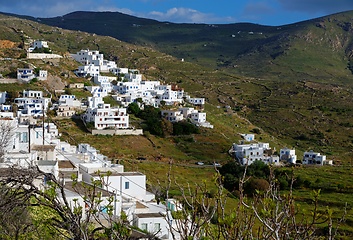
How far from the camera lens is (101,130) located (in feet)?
149

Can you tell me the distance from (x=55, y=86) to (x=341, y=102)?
134 feet

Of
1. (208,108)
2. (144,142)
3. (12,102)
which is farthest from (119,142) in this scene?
(208,108)

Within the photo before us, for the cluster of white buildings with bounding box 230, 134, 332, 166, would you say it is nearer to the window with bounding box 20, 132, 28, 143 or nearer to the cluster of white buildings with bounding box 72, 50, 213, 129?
the cluster of white buildings with bounding box 72, 50, 213, 129

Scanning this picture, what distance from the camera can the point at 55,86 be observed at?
54438 mm

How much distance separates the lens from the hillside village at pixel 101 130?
17.7m

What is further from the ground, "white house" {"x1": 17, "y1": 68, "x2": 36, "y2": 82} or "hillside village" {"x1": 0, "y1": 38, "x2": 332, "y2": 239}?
"white house" {"x1": 17, "y1": 68, "x2": 36, "y2": 82}

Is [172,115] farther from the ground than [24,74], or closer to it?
closer to it

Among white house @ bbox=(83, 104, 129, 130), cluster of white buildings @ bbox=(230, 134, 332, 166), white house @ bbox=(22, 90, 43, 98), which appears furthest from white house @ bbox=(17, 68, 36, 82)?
cluster of white buildings @ bbox=(230, 134, 332, 166)

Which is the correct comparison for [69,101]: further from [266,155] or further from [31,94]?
[266,155]

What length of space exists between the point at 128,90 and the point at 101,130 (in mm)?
12589

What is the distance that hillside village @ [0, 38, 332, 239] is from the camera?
17656 millimetres

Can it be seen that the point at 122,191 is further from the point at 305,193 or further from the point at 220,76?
the point at 220,76

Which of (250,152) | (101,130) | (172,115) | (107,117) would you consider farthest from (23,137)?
(172,115)

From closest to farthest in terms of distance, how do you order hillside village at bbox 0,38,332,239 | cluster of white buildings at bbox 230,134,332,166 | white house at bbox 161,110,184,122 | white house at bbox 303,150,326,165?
hillside village at bbox 0,38,332,239, cluster of white buildings at bbox 230,134,332,166, white house at bbox 303,150,326,165, white house at bbox 161,110,184,122
